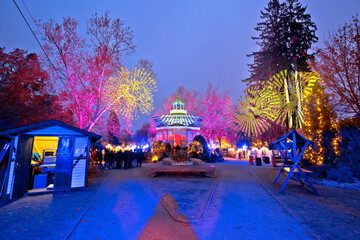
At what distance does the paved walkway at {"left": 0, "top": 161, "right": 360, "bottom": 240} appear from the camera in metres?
4.87

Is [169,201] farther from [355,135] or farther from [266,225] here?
[355,135]

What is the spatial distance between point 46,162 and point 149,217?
9790mm

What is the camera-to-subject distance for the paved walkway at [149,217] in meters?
4.87

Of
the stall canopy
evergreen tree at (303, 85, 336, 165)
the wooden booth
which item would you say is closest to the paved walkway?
the stall canopy

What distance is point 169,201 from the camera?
314 inches

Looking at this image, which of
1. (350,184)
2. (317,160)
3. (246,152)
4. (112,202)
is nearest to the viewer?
(112,202)

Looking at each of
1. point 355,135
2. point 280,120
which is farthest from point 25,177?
point 280,120

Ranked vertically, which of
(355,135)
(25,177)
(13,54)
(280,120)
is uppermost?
(13,54)

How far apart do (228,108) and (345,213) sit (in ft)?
119

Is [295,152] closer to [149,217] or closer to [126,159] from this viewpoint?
[149,217]

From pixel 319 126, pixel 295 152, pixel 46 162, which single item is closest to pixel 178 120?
pixel 319 126

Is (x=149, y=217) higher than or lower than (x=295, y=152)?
lower

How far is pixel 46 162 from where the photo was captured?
38.5ft

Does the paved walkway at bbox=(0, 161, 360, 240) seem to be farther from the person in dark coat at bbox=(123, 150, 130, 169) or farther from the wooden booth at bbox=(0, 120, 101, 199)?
the person in dark coat at bbox=(123, 150, 130, 169)
